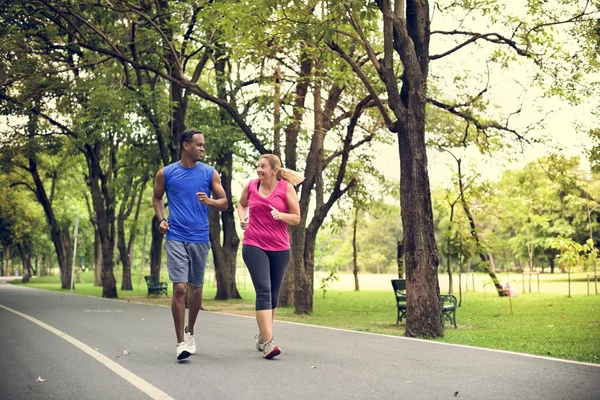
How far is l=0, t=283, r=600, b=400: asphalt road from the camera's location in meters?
6.00

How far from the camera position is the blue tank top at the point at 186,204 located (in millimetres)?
8078

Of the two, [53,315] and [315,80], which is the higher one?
[315,80]

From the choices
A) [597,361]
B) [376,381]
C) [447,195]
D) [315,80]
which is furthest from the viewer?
[447,195]

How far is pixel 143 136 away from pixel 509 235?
58.6 meters

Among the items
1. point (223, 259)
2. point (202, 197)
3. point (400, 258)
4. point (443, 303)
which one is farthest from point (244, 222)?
point (400, 258)

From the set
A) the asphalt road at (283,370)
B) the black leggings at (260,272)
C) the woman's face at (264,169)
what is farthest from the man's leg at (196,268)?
the woman's face at (264,169)

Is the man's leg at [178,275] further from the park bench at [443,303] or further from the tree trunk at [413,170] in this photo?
the park bench at [443,303]

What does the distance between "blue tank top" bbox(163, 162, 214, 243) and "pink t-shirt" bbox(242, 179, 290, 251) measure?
464mm

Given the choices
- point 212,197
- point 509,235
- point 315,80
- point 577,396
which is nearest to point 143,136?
point 315,80

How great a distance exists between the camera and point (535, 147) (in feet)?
64.0

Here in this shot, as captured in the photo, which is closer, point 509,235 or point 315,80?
point 315,80

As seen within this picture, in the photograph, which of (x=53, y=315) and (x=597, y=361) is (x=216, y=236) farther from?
(x=597, y=361)

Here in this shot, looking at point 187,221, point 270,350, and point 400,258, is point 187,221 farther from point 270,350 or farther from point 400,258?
point 400,258

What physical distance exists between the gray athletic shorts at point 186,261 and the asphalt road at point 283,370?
0.83m
